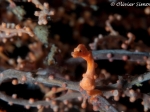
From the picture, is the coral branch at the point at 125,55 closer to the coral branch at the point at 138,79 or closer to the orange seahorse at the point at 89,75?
the coral branch at the point at 138,79

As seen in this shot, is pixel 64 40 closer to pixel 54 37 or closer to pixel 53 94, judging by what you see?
pixel 54 37

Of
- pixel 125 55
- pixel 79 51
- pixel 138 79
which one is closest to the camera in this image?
pixel 79 51

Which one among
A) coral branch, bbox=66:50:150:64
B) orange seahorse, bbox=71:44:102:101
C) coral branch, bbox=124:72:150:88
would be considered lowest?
orange seahorse, bbox=71:44:102:101

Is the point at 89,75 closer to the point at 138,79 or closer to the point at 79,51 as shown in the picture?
the point at 79,51

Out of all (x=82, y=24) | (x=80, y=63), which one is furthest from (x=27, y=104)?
(x=82, y=24)

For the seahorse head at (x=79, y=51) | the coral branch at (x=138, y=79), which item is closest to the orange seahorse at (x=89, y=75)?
the seahorse head at (x=79, y=51)

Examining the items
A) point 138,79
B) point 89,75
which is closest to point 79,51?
point 89,75

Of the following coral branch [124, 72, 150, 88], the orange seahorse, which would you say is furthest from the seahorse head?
coral branch [124, 72, 150, 88]

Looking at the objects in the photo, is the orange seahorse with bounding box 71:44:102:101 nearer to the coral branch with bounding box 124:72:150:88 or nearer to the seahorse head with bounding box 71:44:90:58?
the seahorse head with bounding box 71:44:90:58

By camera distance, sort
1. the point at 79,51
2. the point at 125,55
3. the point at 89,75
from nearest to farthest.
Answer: the point at 79,51
the point at 89,75
the point at 125,55

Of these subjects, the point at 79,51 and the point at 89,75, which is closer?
the point at 79,51
